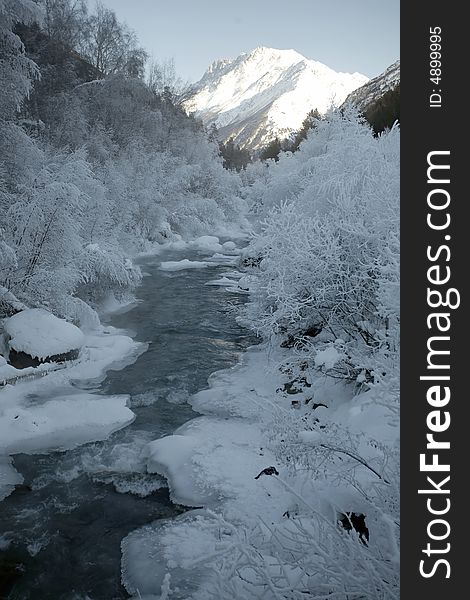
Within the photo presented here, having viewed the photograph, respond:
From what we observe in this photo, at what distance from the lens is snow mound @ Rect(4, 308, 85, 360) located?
10.1 m

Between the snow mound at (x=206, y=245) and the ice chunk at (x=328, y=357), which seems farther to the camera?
the snow mound at (x=206, y=245)

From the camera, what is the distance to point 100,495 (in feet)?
20.3

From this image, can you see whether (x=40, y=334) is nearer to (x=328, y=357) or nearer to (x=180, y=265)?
(x=328, y=357)

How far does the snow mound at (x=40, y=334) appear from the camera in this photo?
1006cm

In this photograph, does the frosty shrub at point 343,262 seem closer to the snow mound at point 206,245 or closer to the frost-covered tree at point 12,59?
the frost-covered tree at point 12,59

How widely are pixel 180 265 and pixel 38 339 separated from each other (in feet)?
44.8

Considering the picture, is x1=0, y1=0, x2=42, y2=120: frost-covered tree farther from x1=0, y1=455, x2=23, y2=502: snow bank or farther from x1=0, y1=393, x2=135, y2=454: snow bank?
x1=0, y1=455, x2=23, y2=502: snow bank

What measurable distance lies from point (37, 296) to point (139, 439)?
5.80 meters

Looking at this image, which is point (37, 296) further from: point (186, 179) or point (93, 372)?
point (186, 179)

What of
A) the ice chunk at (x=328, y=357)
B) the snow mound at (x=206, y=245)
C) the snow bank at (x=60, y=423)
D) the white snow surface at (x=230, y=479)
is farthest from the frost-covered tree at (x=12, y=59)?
the snow mound at (x=206, y=245)

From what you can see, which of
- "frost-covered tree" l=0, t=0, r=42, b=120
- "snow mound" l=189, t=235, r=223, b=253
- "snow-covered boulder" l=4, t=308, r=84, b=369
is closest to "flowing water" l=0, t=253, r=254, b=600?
"snow-covered boulder" l=4, t=308, r=84, b=369

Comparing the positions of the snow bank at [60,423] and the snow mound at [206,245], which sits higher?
the snow mound at [206,245]

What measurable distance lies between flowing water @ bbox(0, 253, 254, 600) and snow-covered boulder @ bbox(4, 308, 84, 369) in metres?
1.19

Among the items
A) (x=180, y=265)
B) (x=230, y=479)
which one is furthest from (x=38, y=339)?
(x=180, y=265)
